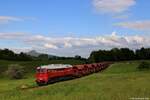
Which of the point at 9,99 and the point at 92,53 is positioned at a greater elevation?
the point at 92,53

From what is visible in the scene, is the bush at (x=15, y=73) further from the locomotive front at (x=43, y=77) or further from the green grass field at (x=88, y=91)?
the green grass field at (x=88, y=91)

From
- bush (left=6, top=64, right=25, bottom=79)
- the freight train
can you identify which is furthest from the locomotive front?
bush (left=6, top=64, right=25, bottom=79)

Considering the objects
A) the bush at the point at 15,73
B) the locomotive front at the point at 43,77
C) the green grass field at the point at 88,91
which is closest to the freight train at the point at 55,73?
the locomotive front at the point at 43,77

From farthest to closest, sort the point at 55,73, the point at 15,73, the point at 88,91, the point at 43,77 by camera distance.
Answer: the point at 15,73 < the point at 55,73 < the point at 43,77 < the point at 88,91

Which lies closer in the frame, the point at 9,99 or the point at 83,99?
the point at 83,99

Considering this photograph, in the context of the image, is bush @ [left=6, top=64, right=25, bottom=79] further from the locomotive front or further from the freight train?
the locomotive front

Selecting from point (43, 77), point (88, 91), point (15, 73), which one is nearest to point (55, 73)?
point (43, 77)

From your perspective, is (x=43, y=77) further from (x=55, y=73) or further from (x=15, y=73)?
(x=15, y=73)

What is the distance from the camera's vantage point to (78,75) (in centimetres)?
7544

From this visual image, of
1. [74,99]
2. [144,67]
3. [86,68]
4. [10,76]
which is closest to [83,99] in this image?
[74,99]

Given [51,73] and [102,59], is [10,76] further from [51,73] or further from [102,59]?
[102,59]

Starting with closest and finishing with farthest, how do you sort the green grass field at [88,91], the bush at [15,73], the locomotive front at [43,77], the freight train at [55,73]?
the green grass field at [88,91]
the locomotive front at [43,77]
the freight train at [55,73]
the bush at [15,73]

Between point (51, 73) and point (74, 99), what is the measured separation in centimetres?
3264

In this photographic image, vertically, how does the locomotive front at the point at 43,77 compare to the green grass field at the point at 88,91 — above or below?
above
